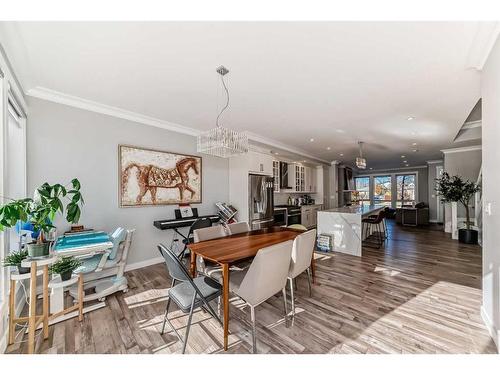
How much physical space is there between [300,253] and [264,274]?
704 mm

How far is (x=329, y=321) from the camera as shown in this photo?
6.52 ft

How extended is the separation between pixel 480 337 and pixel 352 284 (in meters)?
1.19

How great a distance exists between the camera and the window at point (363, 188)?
441 inches

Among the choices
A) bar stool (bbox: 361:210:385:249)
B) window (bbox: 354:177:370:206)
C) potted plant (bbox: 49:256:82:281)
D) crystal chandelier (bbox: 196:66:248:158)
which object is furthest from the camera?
window (bbox: 354:177:370:206)

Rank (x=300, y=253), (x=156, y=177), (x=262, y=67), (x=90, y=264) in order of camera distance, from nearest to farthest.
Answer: (x=262, y=67), (x=300, y=253), (x=90, y=264), (x=156, y=177)

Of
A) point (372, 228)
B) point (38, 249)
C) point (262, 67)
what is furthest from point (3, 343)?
point (372, 228)

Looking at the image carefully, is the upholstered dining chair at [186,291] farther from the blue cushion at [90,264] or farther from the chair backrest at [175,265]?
the blue cushion at [90,264]

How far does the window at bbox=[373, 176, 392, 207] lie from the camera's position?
1058 cm

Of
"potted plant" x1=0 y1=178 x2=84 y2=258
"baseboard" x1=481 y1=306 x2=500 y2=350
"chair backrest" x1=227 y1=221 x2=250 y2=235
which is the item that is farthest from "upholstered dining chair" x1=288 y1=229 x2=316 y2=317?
"potted plant" x1=0 y1=178 x2=84 y2=258

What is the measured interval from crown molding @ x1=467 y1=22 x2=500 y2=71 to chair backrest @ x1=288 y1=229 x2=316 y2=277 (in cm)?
219

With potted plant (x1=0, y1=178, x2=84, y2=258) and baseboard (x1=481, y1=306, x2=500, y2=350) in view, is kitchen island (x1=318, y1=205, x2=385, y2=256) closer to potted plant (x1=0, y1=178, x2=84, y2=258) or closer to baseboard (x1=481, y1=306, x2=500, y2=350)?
baseboard (x1=481, y1=306, x2=500, y2=350)

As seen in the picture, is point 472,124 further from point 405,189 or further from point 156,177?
point 156,177
